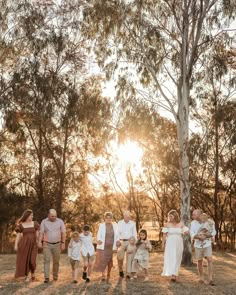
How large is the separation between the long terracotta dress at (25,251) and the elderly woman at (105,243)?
5.32 feet

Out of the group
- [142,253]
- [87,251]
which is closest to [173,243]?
[142,253]

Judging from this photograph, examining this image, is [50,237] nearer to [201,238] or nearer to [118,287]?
[118,287]

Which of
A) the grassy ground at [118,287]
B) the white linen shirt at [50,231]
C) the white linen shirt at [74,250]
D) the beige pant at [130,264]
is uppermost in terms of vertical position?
the white linen shirt at [50,231]

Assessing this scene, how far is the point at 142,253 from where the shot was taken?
1381 centimetres

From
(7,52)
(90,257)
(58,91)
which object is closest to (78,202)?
(58,91)

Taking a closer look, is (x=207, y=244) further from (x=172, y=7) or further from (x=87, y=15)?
(x=87, y=15)

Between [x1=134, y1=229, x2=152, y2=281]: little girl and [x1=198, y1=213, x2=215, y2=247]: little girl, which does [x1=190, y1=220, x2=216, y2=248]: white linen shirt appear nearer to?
[x1=198, y1=213, x2=215, y2=247]: little girl

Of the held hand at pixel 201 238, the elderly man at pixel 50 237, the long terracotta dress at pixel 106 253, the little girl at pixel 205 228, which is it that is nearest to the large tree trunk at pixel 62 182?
the elderly man at pixel 50 237

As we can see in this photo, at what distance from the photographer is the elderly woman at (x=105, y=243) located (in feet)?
43.8

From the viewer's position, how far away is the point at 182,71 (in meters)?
21.3

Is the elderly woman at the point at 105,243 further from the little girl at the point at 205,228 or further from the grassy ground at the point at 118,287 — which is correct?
the little girl at the point at 205,228

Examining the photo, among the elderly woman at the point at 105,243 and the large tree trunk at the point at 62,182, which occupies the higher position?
the large tree trunk at the point at 62,182

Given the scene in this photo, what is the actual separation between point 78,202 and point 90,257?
2543 cm

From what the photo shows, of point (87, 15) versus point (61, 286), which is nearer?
point (61, 286)
